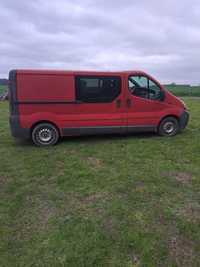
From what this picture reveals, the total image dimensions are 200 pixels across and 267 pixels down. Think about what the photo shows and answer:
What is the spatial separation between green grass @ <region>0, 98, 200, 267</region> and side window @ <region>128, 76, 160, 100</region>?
Result: 5.96 feet

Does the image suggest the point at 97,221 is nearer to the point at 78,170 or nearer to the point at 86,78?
the point at 78,170

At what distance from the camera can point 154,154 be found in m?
5.58

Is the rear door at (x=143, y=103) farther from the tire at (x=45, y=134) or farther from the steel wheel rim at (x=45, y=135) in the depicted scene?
the steel wheel rim at (x=45, y=135)

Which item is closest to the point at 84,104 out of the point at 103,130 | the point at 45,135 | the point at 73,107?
the point at 73,107

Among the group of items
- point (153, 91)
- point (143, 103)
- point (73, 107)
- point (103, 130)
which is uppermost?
point (153, 91)

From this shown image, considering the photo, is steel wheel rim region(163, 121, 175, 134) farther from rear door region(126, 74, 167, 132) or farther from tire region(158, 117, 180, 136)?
rear door region(126, 74, 167, 132)

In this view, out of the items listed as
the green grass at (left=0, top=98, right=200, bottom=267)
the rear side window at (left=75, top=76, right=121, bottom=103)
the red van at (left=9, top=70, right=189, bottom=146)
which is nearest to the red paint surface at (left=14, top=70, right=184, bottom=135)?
the red van at (left=9, top=70, right=189, bottom=146)

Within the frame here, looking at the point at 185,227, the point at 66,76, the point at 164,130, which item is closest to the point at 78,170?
the point at 185,227

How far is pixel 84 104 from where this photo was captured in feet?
21.4

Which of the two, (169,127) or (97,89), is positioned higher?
(97,89)

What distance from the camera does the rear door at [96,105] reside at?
6.46 meters

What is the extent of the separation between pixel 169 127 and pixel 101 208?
15.5 feet

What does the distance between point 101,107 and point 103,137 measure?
1.23 meters

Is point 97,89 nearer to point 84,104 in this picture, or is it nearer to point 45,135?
point 84,104
